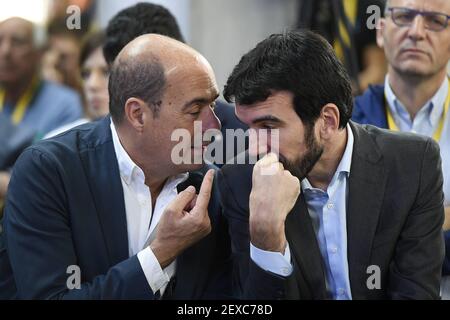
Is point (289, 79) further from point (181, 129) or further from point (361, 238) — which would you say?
point (361, 238)

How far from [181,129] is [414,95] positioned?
93cm

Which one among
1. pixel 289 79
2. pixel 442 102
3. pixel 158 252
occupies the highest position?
pixel 289 79

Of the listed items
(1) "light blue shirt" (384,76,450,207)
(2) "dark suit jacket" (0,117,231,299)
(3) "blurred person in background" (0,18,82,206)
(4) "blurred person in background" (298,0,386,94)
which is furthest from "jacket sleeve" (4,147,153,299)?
(4) "blurred person in background" (298,0,386,94)

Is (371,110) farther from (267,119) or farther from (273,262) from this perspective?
(273,262)

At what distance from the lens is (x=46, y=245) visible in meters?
1.86

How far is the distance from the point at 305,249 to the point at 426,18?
990mm

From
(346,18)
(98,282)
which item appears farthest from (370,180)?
(346,18)

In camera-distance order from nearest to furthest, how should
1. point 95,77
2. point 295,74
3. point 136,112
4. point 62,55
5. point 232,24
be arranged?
point 295,74, point 136,112, point 95,77, point 62,55, point 232,24

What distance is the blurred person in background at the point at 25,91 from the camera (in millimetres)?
3633

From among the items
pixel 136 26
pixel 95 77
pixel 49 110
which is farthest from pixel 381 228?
pixel 49 110

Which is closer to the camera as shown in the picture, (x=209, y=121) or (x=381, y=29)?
(x=209, y=121)

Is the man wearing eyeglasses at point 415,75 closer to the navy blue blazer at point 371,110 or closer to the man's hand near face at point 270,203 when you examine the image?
the navy blue blazer at point 371,110

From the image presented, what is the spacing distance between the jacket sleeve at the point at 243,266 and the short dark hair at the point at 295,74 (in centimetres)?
26
